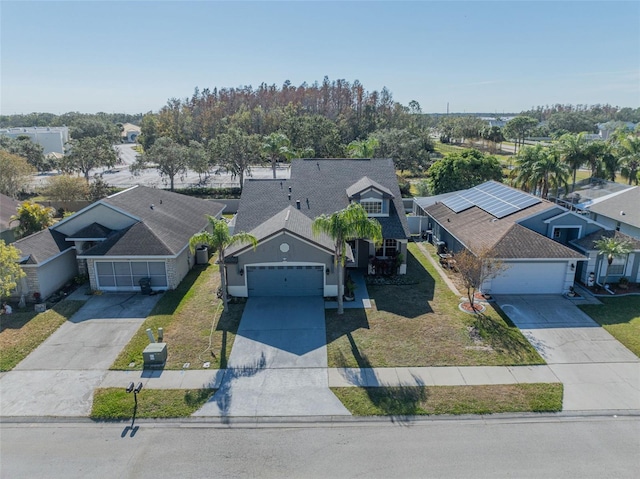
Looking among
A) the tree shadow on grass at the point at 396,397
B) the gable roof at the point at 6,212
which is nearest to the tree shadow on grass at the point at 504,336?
the tree shadow on grass at the point at 396,397

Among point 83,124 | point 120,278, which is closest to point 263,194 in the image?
point 120,278

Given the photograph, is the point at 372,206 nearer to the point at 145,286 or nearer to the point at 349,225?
the point at 349,225

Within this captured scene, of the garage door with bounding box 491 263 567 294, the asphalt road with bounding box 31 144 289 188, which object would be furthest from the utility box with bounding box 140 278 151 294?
the asphalt road with bounding box 31 144 289 188

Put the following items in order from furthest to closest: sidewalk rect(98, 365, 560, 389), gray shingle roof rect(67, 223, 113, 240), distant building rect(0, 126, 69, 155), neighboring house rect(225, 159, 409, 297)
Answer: distant building rect(0, 126, 69, 155)
gray shingle roof rect(67, 223, 113, 240)
neighboring house rect(225, 159, 409, 297)
sidewalk rect(98, 365, 560, 389)

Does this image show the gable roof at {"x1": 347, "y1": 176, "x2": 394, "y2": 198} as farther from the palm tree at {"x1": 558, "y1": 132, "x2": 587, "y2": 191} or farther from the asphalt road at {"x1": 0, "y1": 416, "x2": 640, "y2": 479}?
the palm tree at {"x1": 558, "y1": 132, "x2": 587, "y2": 191}

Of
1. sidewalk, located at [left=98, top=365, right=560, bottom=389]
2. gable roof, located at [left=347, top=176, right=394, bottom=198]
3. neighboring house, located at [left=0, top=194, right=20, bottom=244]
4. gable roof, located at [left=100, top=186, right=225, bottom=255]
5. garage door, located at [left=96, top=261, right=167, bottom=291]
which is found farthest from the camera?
neighboring house, located at [left=0, top=194, right=20, bottom=244]

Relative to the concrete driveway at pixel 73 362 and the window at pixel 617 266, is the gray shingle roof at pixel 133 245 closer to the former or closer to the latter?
the concrete driveway at pixel 73 362

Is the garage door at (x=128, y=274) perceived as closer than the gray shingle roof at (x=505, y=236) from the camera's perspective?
No

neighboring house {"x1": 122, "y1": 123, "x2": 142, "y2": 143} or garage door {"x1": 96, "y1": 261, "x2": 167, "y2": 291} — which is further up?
neighboring house {"x1": 122, "y1": 123, "x2": 142, "y2": 143}
